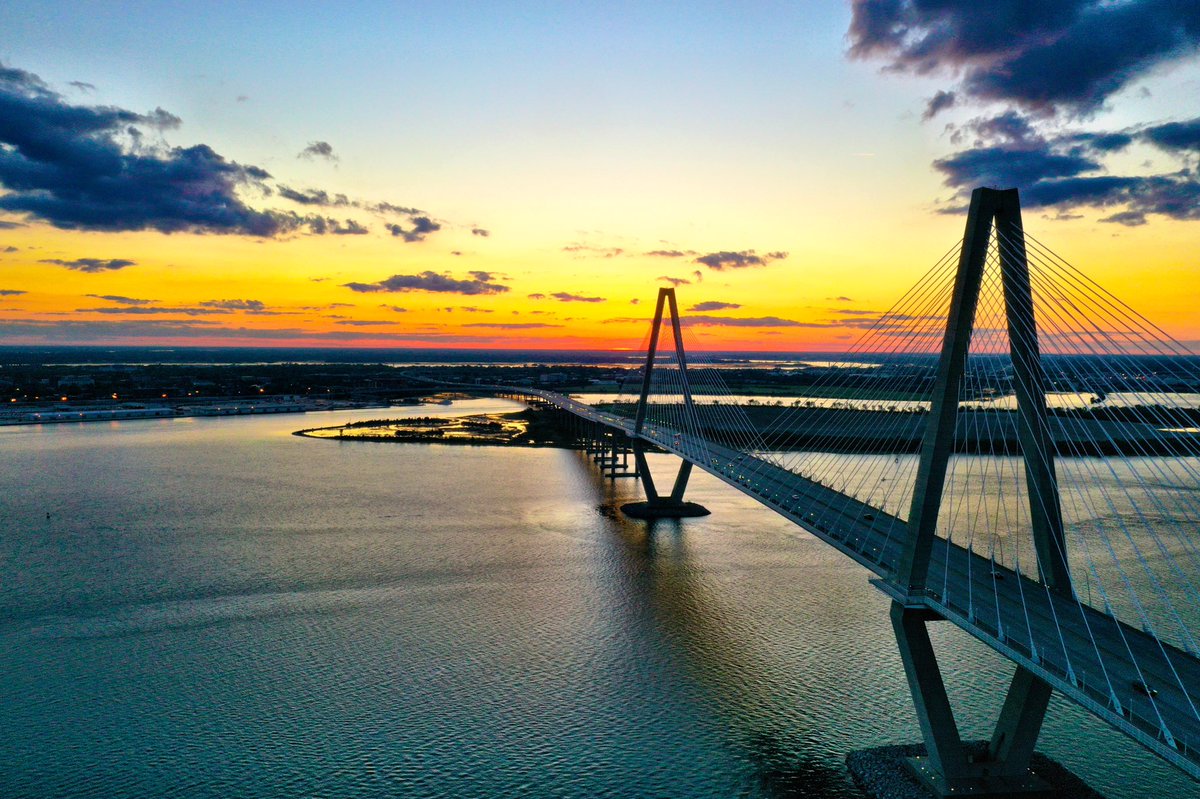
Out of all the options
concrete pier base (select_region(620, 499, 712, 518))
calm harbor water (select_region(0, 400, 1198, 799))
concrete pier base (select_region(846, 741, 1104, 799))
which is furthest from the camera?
concrete pier base (select_region(620, 499, 712, 518))

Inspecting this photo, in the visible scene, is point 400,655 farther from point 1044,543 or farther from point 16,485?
point 16,485

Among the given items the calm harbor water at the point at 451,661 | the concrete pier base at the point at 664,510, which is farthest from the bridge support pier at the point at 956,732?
the concrete pier base at the point at 664,510

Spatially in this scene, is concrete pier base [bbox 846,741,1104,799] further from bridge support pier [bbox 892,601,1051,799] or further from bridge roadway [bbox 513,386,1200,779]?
bridge roadway [bbox 513,386,1200,779]

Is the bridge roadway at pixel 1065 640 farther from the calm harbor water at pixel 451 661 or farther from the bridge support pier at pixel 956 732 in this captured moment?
the calm harbor water at pixel 451 661

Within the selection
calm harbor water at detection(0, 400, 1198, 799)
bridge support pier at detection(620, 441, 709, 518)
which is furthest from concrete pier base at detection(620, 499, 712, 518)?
calm harbor water at detection(0, 400, 1198, 799)

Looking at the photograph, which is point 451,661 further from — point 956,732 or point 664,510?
point 664,510

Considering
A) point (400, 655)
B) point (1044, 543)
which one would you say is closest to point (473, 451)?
point (400, 655)
